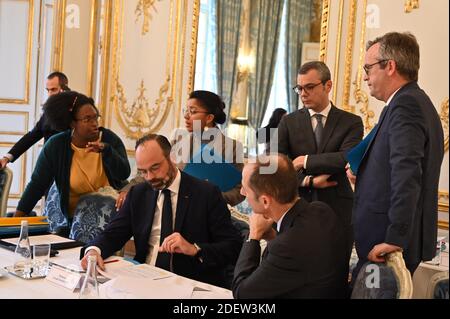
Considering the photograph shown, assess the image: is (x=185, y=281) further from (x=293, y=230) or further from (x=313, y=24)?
(x=313, y=24)

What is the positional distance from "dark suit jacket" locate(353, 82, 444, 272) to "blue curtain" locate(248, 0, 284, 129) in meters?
3.09

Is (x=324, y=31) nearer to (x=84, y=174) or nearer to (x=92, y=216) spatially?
(x=84, y=174)

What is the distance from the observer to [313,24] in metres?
4.56

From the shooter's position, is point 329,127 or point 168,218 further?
point 329,127

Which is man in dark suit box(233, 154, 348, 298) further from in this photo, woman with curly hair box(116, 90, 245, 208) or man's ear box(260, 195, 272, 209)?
woman with curly hair box(116, 90, 245, 208)

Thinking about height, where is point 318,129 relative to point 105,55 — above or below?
below

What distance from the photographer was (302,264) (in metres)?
1.73

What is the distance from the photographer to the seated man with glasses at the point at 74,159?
3271 mm

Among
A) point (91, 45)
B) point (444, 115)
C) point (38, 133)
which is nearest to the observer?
point (444, 115)

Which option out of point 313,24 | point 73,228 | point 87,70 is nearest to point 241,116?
point 313,24

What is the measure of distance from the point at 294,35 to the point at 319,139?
2442 millimetres

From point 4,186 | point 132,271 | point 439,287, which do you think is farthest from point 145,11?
point 439,287

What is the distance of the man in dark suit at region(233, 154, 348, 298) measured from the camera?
5.67 feet

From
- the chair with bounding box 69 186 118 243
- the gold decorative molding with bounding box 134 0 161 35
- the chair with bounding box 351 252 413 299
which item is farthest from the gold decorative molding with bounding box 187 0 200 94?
the chair with bounding box 351 252 413 299
